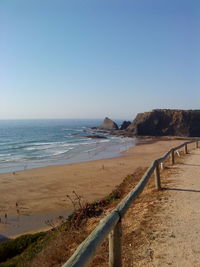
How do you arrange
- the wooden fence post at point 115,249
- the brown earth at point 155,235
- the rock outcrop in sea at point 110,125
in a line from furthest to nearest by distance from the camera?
the rock outcrop in sea at point 110,125
the brown earth at point 155,235
the wooden fence post at point 115,249

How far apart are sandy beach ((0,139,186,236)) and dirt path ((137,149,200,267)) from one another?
5.47 metres

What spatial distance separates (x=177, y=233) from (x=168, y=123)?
63042 millimetres

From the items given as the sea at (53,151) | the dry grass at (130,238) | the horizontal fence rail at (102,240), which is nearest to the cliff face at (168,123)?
the sea at (53,151)

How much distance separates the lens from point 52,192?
14203 mm

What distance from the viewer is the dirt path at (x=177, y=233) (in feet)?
12.3

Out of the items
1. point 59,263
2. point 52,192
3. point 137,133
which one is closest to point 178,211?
point 59,263

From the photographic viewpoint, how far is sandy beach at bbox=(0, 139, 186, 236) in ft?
34.1

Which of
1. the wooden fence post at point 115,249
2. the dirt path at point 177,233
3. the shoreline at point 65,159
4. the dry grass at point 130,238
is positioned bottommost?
the shoreline at point 65,159

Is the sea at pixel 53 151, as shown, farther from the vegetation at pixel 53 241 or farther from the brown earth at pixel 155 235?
the brown earth at pixel 155 235

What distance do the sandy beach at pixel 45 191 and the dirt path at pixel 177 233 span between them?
5.47m

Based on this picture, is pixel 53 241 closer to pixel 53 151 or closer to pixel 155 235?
pixel 155 235

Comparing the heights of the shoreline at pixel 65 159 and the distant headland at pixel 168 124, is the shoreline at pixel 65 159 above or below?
below

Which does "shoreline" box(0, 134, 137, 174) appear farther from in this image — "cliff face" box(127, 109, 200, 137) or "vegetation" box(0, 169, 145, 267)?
"cliff face" box(127, 109, 200, 137)

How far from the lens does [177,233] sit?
15.0 feet
